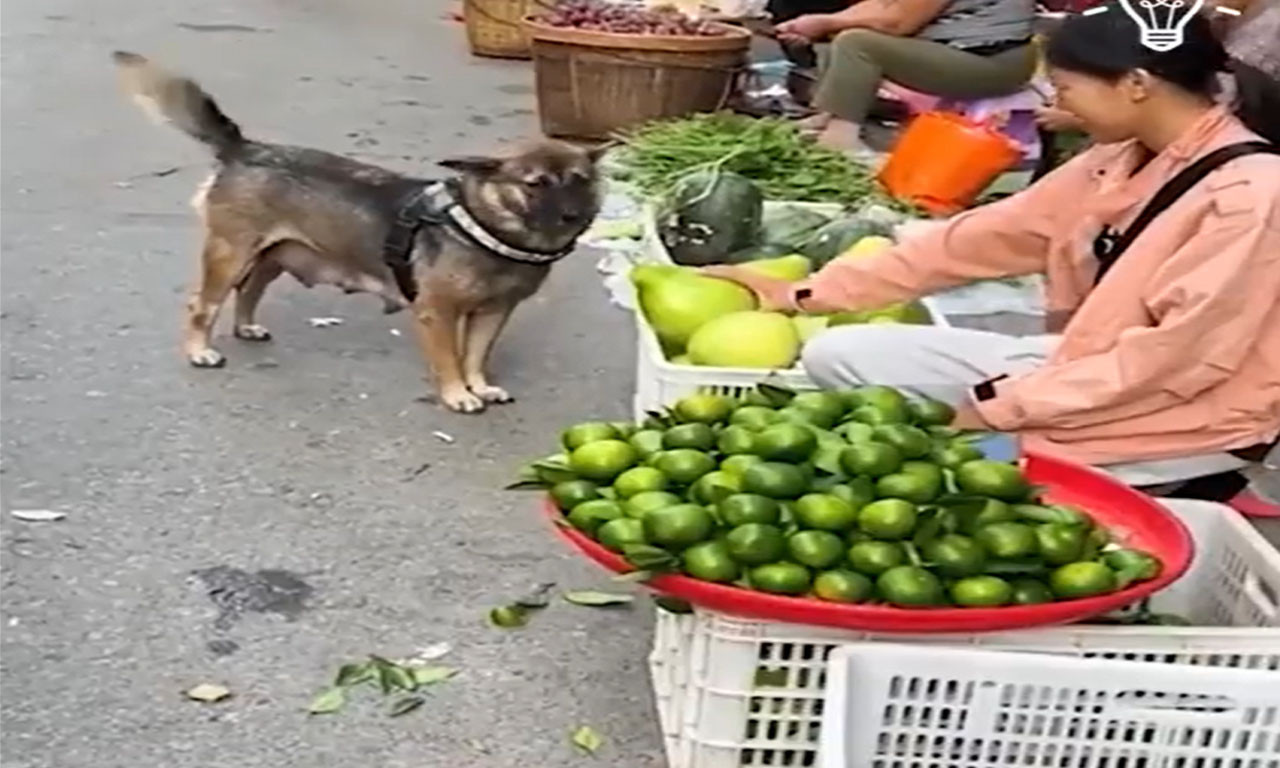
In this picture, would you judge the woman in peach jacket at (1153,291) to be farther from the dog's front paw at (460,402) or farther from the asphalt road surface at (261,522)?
the dog's front paw at (460,402)

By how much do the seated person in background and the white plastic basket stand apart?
12.9ft

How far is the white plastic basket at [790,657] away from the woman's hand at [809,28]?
422cm

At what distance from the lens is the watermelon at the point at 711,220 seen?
4430 millimetres

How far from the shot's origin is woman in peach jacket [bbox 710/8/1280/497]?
267cm

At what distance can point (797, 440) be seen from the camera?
2.46 meters

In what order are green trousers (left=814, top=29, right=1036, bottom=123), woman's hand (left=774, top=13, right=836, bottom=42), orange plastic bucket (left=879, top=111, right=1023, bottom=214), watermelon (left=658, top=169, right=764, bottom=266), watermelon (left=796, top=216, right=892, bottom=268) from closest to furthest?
1. watermelon (left=796, top=216, right=892, bottom=268)
2. watermelon (left=658, top=169, right=764, bottom=266)
3. orange plastic bucket (left=879, top=111, right=1023, bottom=214)
4. green trousers (left=814, top=29, right=1036, bottom=123)
5. woman's hand (left=774, top=13, right=836, bottom=42)

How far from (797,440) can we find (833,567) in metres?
0.20

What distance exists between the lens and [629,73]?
671 centimetres

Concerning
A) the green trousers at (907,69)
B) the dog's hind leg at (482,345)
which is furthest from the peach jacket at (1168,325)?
the green trousers at (907,69)

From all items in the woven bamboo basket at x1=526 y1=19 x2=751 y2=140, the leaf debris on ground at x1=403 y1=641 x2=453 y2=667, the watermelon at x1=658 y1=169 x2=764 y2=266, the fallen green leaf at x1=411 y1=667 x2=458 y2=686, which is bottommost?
the woven bamboo basket at x1=526 y1=19 x2=751 y2=140

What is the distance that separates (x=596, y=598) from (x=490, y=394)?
1129 mm

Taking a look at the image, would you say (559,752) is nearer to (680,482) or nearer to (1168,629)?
(680,482)

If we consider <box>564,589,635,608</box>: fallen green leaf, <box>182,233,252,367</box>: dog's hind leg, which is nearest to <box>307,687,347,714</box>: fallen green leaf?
<box>564,589,635,608</box>: fallen green leaf

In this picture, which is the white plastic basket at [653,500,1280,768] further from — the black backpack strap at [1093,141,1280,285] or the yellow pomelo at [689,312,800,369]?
the yellow pomelo at [689,312,800,369]
